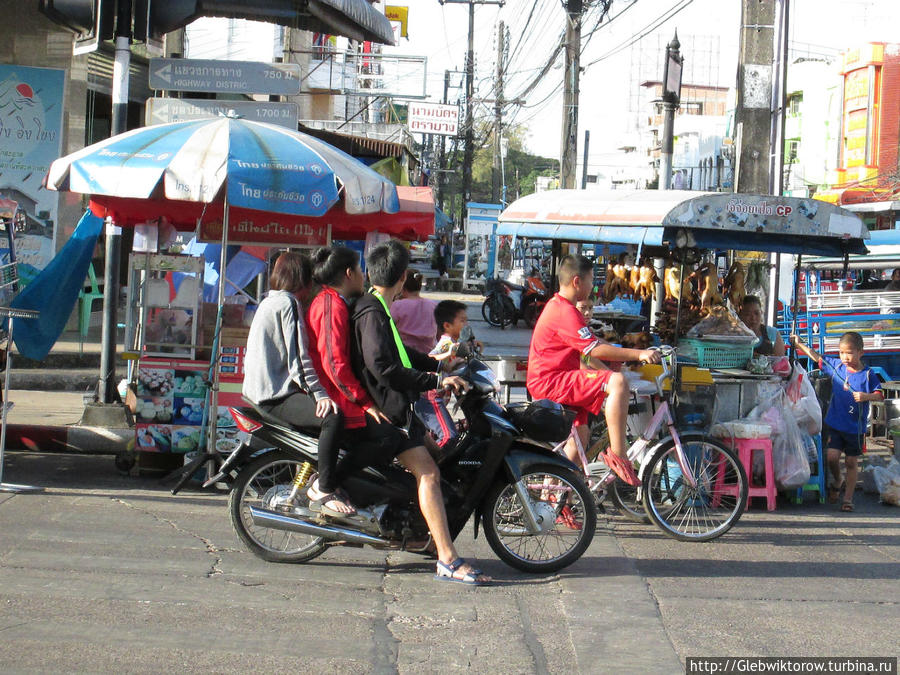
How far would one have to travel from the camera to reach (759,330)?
851 centimetres

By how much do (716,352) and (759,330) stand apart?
2.85 ft

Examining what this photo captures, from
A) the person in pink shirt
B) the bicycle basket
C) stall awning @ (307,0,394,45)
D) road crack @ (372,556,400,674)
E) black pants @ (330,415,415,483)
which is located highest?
stall awning @ (307,0,394,45)

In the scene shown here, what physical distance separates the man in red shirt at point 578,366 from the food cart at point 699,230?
3.97 feet

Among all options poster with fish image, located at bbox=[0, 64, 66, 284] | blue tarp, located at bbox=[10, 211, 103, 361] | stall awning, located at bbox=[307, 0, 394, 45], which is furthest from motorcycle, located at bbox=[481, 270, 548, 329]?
blue tarp, located at bbox=[10, 211, 103, 361]

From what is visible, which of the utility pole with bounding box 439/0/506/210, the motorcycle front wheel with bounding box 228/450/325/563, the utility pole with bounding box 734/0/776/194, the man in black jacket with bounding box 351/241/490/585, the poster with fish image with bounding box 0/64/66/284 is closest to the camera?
the man in black jacket with bounding box 351/241/490/585

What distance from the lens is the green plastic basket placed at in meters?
7.82

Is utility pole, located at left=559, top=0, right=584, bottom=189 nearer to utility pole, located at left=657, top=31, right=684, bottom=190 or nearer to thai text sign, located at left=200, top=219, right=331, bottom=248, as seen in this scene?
utility pole, located at left=657, top=31, right=684, bottom=190

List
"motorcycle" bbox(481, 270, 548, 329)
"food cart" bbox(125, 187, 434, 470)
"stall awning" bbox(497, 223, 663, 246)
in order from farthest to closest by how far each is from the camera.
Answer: "motorcycle" bbox(481, 270, 548, 329) → "food cart" bbox(125, 187, 434, 470) → "stall awning" bbox(497, 223, 663, 246)

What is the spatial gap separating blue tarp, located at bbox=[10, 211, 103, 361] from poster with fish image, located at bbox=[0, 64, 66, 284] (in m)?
5.68

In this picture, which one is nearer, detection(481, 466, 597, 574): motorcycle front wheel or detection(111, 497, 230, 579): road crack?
detection(111, 497, 230, 579): road crack

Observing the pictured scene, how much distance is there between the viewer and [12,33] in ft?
42.7

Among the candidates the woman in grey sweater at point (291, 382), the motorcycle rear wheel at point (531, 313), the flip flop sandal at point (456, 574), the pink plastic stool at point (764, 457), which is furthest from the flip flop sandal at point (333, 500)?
the motorcycle rear wheel at point (531, 313)

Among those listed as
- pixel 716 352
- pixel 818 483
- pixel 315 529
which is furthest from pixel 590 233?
pixel 315 529

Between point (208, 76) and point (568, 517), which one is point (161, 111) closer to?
point (208, 76)
